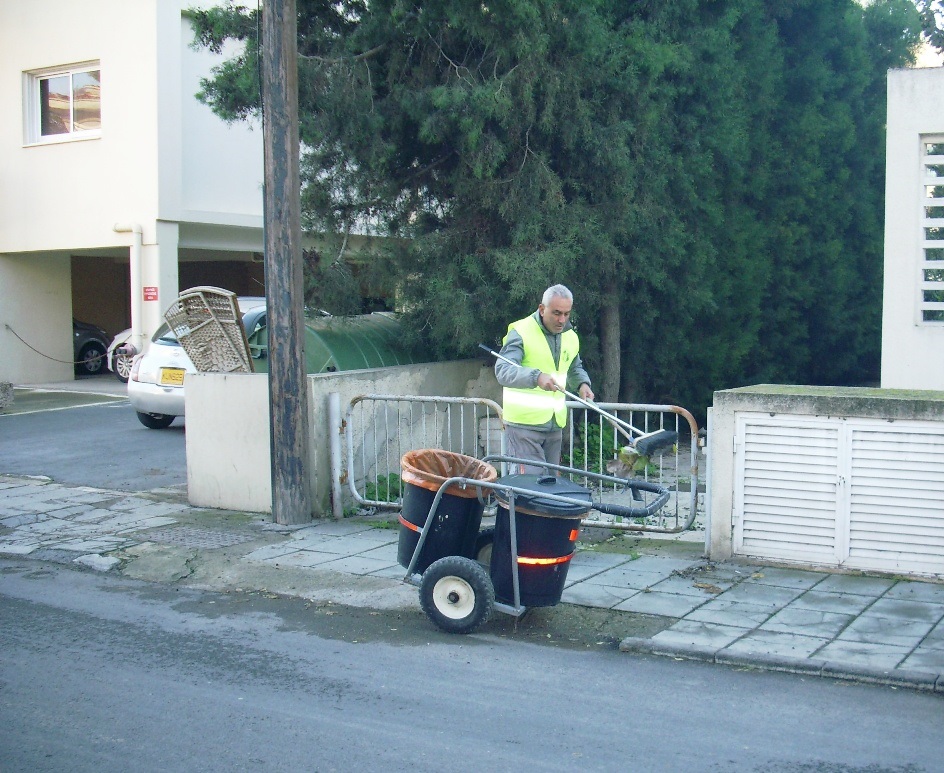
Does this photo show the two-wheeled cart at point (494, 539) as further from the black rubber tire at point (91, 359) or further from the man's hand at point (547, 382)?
the black rubber tire at point (91, 359)

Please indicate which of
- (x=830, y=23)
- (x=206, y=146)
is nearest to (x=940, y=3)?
(x=830, y=23)

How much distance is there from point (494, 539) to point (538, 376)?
3.97ft

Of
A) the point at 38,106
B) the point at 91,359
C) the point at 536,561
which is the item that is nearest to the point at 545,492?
the point at 536,561

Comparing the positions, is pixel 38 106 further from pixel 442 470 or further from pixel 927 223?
pixel 442 470

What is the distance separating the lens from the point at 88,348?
22.6 meters

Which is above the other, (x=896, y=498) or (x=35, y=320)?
(x=35, y=320)

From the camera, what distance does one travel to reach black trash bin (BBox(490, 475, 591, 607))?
240 inches

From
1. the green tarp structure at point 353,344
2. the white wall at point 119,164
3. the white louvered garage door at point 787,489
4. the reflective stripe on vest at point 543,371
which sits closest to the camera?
the white louvered garage door at point 787,489

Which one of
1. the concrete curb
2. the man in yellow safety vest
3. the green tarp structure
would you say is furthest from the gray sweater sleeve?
the green tarp structure

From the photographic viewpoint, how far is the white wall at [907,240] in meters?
10.1

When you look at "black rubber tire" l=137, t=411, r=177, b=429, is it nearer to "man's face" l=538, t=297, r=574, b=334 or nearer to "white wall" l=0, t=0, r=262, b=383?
"white wall" l=0, t=0, r=262, b=383

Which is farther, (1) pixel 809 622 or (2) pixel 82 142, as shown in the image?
(2) pixel 82 142

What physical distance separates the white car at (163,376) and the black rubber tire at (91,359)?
877 centimetres

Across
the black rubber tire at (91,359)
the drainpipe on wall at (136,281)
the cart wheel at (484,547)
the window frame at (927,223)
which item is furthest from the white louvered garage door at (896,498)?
the black rubber tire at (91,359)
